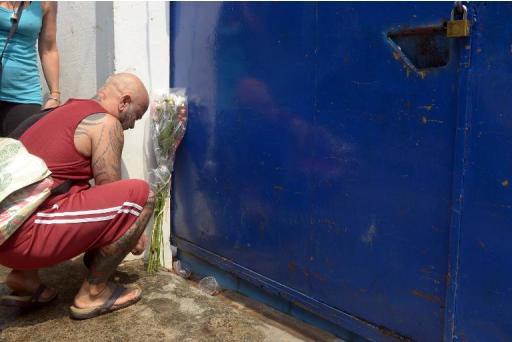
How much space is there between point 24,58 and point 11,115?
13.2 inches

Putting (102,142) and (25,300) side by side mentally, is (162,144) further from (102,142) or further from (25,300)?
(25,300)

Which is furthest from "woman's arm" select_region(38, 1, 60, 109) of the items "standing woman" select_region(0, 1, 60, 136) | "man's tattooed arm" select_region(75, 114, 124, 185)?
"man's tattooed arm" select_region(75, 114, 124, 185)

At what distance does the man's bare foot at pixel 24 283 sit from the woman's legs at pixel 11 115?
2.67ft

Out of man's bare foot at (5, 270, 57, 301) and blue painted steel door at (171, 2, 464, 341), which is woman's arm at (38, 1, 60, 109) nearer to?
blue painted steel door at (171, 2, 464, 341)

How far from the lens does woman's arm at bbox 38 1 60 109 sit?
304 centimetres

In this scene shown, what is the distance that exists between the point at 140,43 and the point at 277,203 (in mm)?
1473

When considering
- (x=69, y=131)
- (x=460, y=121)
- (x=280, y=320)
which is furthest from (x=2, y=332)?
(x=460, y=121)

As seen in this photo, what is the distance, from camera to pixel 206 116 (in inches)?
127

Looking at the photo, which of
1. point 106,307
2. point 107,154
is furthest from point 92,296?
point 107,154

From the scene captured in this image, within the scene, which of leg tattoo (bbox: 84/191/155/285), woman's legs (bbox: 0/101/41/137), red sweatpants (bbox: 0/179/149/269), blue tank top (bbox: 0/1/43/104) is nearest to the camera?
red sweatpants (bbox: 0/179/149/269)

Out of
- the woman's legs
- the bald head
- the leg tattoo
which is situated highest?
the bald head

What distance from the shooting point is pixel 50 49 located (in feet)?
10.3

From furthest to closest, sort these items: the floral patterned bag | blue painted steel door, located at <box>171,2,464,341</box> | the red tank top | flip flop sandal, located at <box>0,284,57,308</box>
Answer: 1. flip flop sandal, located at <box>0,284,57,308</box>
2. the red tank top
3. the floral patterned bag
4. blue painted steel door, located at <box>171,2,464,341</box>

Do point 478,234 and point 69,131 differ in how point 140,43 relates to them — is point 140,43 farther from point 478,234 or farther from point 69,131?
point 478,234
